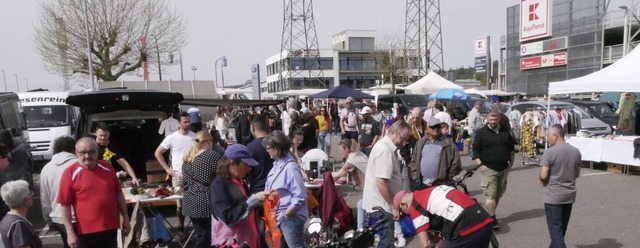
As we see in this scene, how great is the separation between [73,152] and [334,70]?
221 feet

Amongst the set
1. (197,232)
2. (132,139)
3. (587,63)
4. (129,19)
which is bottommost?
(197,232)

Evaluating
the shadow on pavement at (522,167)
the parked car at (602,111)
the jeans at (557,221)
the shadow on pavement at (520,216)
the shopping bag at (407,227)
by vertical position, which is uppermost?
the parked car at (602,111)

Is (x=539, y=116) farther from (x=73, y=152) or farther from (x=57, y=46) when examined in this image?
(x=57, y=46)

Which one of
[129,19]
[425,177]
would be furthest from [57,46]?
[425,177]

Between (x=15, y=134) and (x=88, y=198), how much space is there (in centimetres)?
628

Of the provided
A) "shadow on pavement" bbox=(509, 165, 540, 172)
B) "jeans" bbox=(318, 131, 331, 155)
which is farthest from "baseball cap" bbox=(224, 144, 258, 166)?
"shadow on pavement" bbox=(509, 165, 540, 172)

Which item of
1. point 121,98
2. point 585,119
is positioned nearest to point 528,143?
point 585,119

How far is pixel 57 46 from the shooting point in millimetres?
24922

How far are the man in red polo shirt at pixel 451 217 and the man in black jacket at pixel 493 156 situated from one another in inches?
113

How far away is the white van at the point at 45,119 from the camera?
13141mm

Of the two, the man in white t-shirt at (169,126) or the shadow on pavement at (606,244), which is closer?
the shadow on pavement at (606,244)

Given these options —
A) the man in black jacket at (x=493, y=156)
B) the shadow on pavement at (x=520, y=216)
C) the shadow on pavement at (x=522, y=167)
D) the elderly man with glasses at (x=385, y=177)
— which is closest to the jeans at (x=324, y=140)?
→ the shadow on pavement at (x=522, y=167)

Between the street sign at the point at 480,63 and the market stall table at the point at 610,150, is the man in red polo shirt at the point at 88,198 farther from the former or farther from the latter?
the street sign at the point at 480,63

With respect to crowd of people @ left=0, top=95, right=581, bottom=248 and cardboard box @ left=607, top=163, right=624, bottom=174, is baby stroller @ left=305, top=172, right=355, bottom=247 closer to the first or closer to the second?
crowd of people @ left=0, top=95, right=581, bottom=248
